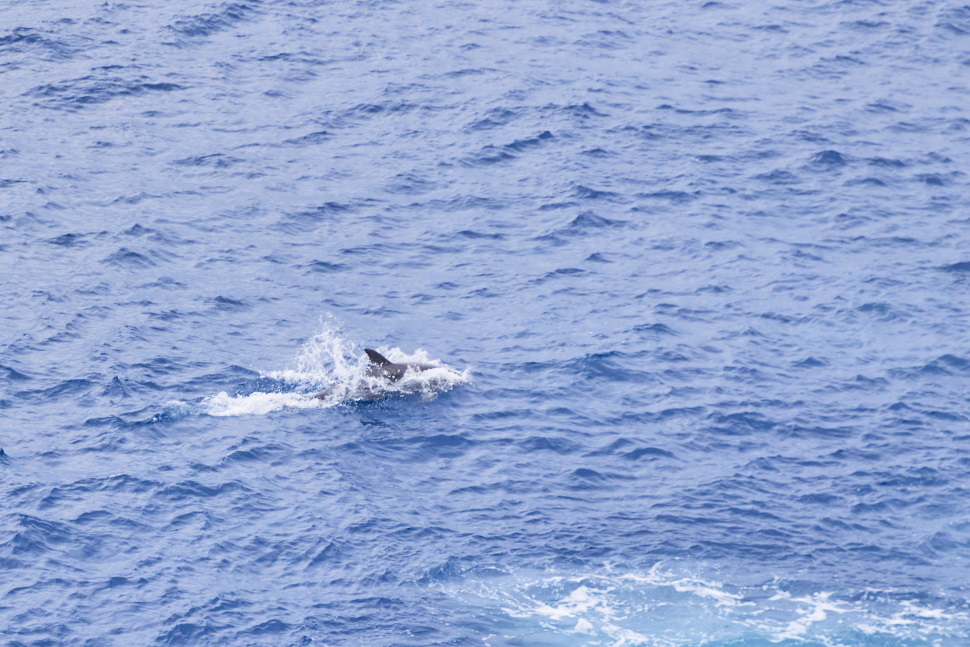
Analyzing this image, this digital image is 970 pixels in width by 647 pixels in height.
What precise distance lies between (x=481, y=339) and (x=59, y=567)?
18.0 meters

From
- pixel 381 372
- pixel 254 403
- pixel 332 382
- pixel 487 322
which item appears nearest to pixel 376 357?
pixel 381 372

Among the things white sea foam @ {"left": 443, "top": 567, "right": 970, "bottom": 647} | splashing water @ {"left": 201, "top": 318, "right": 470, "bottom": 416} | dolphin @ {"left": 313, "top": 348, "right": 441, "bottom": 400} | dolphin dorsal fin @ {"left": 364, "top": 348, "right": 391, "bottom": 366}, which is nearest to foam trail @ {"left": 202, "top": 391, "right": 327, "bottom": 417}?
splashing water @ {"left": 201, "top": 318, "right": 470, "bottom": 416}

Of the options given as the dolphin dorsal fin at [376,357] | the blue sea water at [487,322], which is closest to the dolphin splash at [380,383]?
the dolphin dorsal fin at [376,357]

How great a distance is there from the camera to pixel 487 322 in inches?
2205

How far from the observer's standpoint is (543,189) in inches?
2571

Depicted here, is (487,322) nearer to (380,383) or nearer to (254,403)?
(380,383)

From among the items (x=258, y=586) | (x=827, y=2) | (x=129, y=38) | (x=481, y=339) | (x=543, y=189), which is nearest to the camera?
(x=258, y=586)

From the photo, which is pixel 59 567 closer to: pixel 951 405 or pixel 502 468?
pixel 502 468

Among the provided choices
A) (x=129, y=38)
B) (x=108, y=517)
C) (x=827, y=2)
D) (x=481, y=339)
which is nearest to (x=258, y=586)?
(x=108, y=517)

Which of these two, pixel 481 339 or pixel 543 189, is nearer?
pixel 481 339

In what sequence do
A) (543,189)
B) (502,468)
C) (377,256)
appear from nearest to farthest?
(502,468) → (377,256) → (543,189)

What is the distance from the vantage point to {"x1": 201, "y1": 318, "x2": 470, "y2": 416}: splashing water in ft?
167

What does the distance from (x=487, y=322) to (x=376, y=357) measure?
617cm

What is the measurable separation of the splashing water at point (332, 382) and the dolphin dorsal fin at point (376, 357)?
591 millimetres
